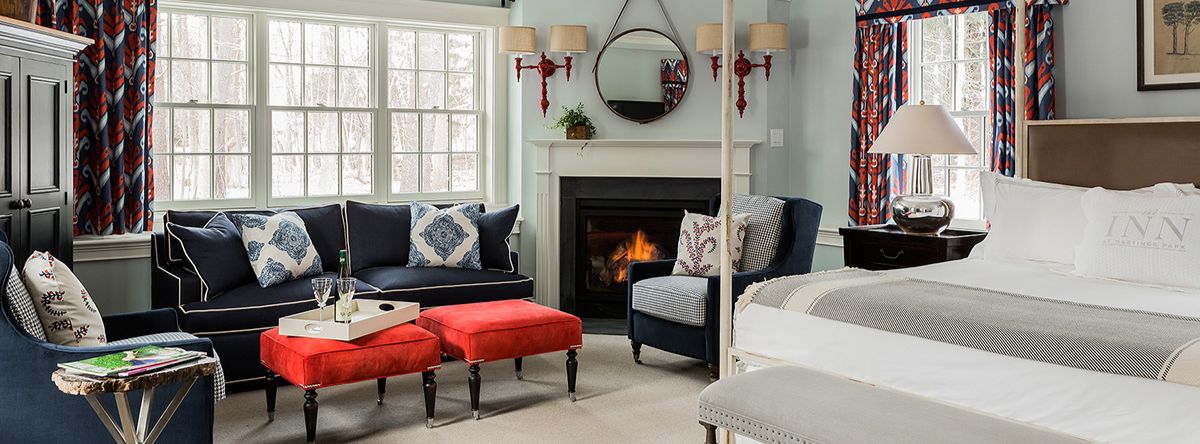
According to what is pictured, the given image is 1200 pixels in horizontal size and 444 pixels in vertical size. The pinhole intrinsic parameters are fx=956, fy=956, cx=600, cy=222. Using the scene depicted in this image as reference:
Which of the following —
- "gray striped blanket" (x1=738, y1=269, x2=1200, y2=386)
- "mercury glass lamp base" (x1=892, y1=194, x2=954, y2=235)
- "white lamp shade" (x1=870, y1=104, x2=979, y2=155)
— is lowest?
"gray striped blanket" (x1=738, y1=269, x2=1200, y2=386)

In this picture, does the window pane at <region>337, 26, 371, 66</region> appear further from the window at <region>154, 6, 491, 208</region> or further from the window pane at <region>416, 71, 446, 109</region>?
the window pane at <region>416, 71, 446, 109</region>

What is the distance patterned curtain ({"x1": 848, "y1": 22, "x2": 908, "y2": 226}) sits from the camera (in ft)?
18.3

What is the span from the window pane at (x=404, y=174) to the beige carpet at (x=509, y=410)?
1.52 meters

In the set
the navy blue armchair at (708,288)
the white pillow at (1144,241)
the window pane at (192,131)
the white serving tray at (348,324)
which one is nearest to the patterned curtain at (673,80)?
the navy blue armchair at (708,288)

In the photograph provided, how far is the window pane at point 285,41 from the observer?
5.66 metres

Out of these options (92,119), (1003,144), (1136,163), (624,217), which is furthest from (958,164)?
(92,119)

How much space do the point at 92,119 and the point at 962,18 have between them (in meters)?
4.73

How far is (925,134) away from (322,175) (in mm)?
3521

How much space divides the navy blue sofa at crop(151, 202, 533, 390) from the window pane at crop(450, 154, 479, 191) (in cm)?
85

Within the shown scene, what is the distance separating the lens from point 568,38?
595 centimetres

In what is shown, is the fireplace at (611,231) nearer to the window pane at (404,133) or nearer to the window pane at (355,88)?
the window pane at (404,133)

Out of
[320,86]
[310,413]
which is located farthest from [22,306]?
[320,86]

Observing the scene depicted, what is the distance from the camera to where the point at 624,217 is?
6234 mm

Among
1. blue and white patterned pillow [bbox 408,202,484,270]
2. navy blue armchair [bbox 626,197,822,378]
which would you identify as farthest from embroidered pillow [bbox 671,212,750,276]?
blue and white patterned pillow [bbox 408,202,484,270]
